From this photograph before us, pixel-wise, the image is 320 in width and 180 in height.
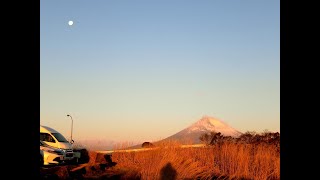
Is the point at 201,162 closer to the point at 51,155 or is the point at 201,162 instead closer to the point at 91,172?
the point at 91,172

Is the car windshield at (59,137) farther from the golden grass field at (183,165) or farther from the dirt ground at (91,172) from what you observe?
the golden grass field at (183,165)

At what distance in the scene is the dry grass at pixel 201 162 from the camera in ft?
42.0

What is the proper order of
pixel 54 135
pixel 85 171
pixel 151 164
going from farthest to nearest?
pixel 54 135
pixel 85 171
pixel 151 164

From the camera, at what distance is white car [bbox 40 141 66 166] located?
1733 centimetres

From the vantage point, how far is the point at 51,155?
1761cm

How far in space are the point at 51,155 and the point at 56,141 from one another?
0.89 meters

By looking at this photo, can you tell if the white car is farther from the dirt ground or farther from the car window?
the dirt ground

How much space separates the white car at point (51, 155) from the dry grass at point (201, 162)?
11.8 feet

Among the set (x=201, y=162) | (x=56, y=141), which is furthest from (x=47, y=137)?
(x=201, y=162)

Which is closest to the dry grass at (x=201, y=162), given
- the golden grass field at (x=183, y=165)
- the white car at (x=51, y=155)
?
the golden grass field at (x=183, y=165)
